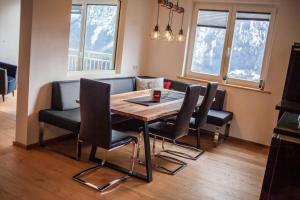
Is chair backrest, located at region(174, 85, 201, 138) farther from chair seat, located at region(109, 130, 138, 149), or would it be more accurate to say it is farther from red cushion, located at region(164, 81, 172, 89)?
red cushion, located at region(164, 81, 172, 89)

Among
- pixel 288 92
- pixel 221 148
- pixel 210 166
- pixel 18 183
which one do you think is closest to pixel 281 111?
pixel 288 92

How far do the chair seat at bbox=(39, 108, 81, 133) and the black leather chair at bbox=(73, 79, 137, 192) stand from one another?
399 millimetres

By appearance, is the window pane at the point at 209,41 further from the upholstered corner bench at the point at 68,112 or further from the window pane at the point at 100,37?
the window pane at the point at 100,37

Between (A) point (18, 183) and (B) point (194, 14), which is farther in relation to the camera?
(B) point (194, 14)

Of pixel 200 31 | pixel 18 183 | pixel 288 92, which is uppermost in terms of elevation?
pixel 200 31

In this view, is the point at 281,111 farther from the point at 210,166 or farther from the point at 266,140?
the point at 266,140

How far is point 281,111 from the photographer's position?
2.82m

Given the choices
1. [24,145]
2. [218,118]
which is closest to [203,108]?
[218,118]

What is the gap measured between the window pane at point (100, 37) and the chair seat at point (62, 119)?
1673 mm

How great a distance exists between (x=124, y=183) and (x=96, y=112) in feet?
2.62

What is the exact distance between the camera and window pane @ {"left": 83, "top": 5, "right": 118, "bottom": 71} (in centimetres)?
525

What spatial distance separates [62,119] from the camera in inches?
138

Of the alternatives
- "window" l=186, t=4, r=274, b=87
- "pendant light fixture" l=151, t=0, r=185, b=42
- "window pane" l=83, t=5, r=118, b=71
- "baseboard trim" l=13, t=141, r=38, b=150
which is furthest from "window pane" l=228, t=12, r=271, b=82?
"baseboard trim" l=13, t=141, r=38, b=150

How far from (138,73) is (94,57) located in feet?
3.16
